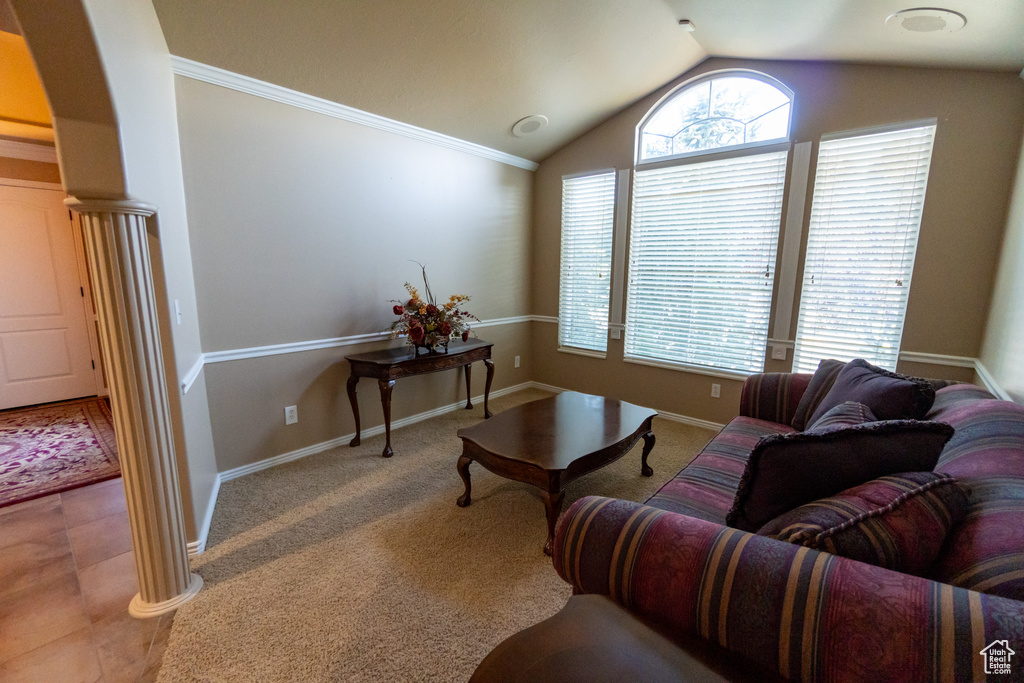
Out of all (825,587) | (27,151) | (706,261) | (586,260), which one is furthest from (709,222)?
(27,151)

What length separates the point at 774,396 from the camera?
251 cm

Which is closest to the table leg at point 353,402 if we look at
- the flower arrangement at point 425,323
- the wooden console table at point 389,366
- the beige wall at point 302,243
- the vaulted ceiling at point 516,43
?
the wooden console table at point 389,366

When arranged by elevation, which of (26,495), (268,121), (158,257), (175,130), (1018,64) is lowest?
(26,495)

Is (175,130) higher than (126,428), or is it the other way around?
(175,130)

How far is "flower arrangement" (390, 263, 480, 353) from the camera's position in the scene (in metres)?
3.20

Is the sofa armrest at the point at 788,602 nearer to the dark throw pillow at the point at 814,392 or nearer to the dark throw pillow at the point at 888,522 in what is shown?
the dark throw pillow at the point at 888,522

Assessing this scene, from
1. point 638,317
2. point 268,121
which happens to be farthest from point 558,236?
point 268,121

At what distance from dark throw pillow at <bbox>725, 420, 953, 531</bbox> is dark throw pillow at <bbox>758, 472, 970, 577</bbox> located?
76 millimetres

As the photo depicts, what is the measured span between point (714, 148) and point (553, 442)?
2.78m

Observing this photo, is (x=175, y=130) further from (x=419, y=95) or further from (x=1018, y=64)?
(x=1018, y=64)

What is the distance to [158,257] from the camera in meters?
1.77

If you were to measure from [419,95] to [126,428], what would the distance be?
2600 mm

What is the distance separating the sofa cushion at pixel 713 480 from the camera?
5.14 feet

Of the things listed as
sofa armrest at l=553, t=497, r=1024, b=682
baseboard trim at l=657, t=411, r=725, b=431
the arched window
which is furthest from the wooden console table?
the arched window
